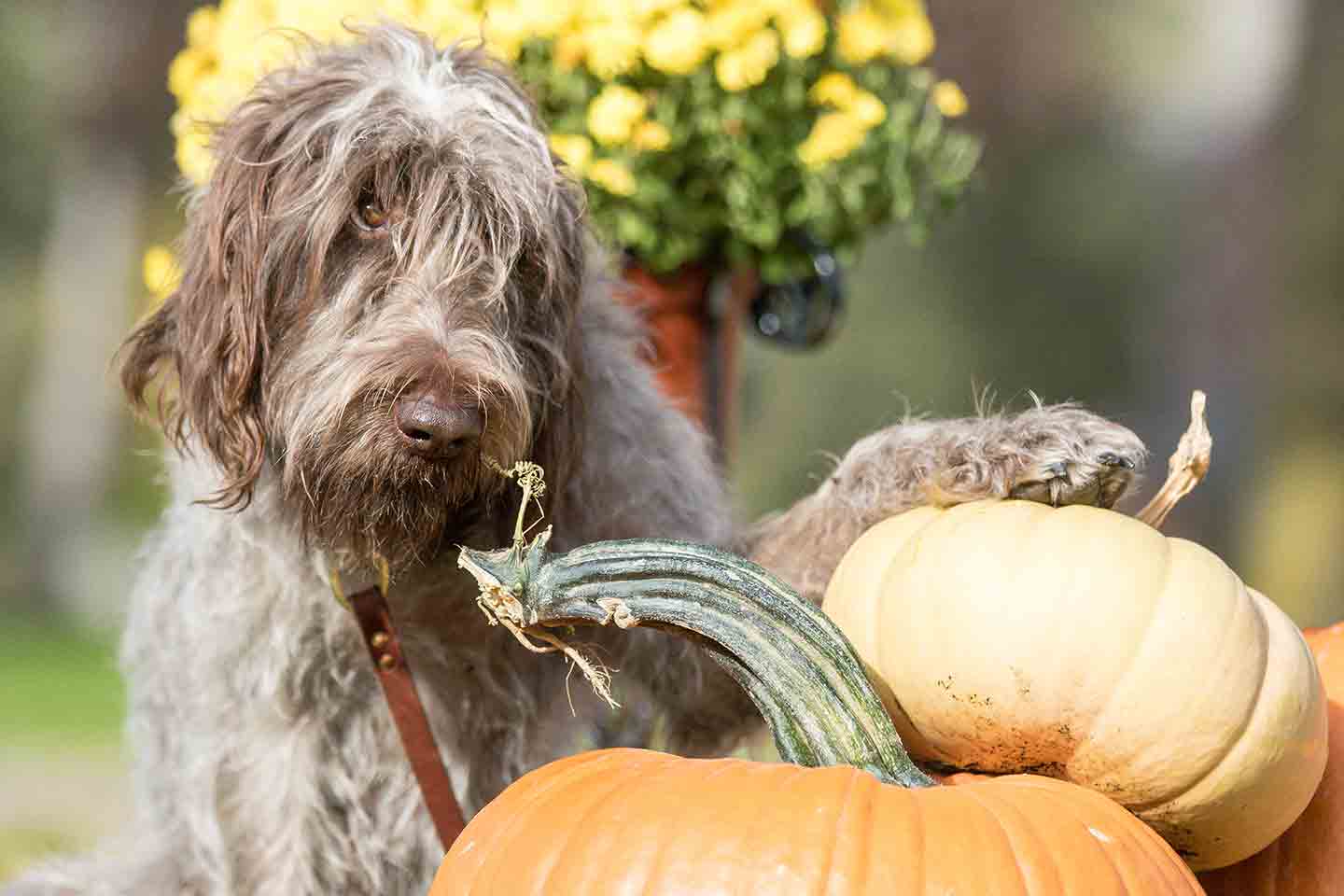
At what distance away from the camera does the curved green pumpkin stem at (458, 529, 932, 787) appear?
212 cm

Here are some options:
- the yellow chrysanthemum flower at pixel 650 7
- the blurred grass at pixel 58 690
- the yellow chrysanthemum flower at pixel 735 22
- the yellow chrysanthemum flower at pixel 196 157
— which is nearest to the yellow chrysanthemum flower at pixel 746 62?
the yellow chrysanthemum flower at pixel 735 22

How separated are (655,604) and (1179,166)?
10323 millimetres

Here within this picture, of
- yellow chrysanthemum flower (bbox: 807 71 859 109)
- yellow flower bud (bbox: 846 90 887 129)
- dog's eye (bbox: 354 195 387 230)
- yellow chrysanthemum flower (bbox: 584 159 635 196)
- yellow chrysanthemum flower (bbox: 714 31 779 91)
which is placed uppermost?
yellow chrysanthemum flower (bbox: 714 31 779 91)

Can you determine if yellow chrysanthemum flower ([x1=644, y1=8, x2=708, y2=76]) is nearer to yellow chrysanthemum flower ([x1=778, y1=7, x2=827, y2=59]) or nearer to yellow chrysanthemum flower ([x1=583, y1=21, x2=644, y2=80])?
yellow chrysanthemum flower ([x1=583, y1=21, x2=644, y2=80])

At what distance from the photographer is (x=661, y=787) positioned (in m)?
2.04

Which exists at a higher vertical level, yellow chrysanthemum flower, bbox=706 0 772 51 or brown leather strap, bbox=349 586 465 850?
yellow chrysanthemum flower, bbox=706 0 772 51

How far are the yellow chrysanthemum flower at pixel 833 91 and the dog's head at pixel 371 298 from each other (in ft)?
5.09

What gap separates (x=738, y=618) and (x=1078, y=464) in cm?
58

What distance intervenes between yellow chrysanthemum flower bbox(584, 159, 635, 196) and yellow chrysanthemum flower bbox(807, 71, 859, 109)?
0.56 m

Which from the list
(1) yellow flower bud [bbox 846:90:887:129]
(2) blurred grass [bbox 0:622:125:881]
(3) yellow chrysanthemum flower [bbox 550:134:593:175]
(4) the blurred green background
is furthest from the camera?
(4) the blurred green background

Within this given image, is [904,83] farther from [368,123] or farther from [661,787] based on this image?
[661,787]

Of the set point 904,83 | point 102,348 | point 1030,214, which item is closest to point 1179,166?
point 1030,214

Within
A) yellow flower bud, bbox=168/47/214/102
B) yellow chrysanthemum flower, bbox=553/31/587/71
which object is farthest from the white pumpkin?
yellow flower bud, bbox=168/47/214/102

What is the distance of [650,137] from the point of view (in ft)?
12.5
